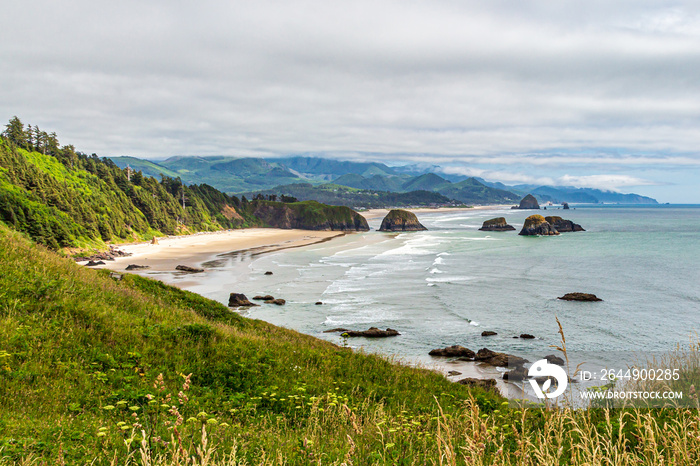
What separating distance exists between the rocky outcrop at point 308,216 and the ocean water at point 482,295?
7226cm

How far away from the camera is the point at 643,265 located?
59406 millimetres

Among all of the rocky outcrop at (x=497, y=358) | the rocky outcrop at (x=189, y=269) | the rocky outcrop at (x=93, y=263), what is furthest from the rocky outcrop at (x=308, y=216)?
the rocky outcrop at (x=497, y=358)

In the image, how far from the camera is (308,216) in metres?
156

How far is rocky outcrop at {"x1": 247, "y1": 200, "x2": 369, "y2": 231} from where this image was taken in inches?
5901

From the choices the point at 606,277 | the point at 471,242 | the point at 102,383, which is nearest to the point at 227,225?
the point at 471,242

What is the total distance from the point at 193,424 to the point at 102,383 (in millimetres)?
2954

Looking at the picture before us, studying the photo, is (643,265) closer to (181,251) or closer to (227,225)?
(181,251)

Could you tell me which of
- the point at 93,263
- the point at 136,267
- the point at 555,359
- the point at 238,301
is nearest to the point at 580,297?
the point at 555,359

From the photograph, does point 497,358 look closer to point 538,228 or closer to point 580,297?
point 580,297

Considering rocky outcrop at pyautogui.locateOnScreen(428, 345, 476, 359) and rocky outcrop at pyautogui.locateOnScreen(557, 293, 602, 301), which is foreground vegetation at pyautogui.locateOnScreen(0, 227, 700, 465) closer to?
rocky outcrop at pyautogui.locateOnScreen(428, 345, 476, 359)

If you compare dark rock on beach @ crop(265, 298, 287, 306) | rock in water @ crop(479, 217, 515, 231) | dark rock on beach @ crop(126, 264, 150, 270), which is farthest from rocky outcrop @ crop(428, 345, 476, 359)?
rock in water @ crop(479, 217, 515, 231)

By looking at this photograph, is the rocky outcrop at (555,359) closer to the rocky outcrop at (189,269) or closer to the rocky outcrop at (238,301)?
the rocky outcrop at (238,301)

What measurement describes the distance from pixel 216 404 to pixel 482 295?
1465 inches

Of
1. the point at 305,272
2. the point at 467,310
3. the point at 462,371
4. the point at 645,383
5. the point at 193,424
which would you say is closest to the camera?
the point at 193,424
